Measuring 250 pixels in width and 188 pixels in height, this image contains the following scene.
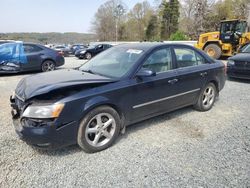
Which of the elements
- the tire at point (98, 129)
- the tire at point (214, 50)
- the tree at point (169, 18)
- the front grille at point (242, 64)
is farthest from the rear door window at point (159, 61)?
the tree at point (169, 18)

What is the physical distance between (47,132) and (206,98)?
3.39m

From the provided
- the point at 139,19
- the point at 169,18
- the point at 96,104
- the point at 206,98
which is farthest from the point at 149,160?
the point at 139,19

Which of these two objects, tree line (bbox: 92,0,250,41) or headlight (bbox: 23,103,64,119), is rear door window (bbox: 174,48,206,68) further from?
tree line (bbox: 92,0,250,41)

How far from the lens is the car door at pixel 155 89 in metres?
3.38

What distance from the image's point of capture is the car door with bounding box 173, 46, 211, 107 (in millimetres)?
4016

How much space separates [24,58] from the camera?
8789 mm

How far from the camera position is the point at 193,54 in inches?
174

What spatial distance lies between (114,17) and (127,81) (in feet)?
177

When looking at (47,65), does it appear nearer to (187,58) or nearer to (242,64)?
(187,58)

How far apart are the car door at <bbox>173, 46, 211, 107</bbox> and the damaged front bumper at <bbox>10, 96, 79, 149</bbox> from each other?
209 cm

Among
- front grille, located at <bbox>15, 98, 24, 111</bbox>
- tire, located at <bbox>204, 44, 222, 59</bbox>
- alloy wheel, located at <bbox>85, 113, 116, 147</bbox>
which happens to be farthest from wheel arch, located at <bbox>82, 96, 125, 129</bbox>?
tire, located at <bbox>204, 44, 222, 59</bbox>

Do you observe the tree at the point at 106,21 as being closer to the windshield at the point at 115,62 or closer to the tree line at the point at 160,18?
the tree line at the point at 160,18

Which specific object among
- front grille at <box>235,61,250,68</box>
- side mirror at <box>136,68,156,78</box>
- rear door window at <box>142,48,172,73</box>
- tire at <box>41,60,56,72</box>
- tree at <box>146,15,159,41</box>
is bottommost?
tire at <box>41,60,56,72</box>

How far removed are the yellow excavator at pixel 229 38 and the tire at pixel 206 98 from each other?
986 centimetres
